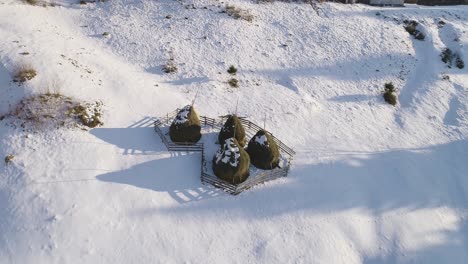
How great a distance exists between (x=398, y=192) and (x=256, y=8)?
16.4 metres

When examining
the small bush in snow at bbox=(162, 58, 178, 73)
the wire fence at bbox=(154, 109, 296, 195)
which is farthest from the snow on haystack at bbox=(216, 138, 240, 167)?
the small bush in snow at bbox=(162, 58, 178, 73)

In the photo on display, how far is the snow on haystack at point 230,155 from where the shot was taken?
14.7 meters

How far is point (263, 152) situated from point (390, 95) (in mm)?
10454

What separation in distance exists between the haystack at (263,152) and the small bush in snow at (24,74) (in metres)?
11.1

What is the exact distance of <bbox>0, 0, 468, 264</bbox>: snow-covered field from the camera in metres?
13.4

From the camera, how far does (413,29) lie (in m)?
26.8

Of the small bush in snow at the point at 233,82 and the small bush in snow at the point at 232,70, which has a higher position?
the small bush in snow at the point at 232,70

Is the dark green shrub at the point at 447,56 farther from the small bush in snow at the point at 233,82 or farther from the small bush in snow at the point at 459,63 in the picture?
the small bush in snow at the point at 233,82

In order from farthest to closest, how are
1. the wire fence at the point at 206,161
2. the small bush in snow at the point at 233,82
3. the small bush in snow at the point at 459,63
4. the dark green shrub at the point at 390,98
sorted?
the small bush in snow at the point at 459,63, the dark green shrub at the point at 390,98, the small bush in snow at the point at 233,82, the wire fence at the point at 206,161

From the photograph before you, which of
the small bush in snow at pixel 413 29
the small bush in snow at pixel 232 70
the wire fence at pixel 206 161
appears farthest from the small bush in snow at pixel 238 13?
the small bush in snow at pixel 413 29

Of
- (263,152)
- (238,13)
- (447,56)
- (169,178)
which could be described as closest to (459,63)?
(447,56)

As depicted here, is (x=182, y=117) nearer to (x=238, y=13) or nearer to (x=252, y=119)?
(x=252, y=119)

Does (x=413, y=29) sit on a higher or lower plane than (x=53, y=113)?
higher

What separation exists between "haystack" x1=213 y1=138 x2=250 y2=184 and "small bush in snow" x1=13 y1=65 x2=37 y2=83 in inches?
398
